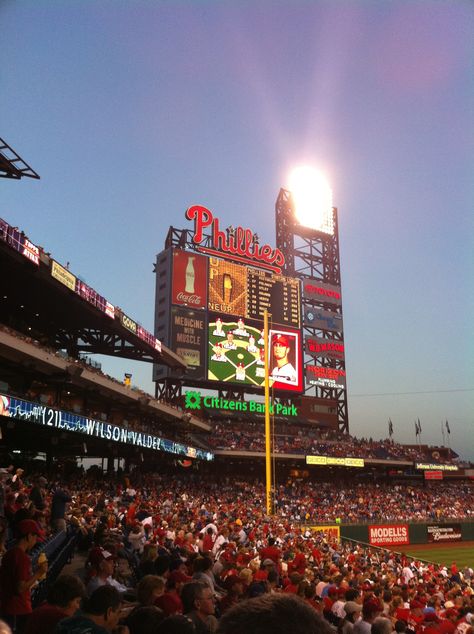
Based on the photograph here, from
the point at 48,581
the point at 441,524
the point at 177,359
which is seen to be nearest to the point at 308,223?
the point at 177,359

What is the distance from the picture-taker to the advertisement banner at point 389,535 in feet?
138

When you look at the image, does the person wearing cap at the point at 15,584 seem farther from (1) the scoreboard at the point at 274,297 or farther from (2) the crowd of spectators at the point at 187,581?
(1) the scoreboard at the point at 274,297

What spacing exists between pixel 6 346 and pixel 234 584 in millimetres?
18230

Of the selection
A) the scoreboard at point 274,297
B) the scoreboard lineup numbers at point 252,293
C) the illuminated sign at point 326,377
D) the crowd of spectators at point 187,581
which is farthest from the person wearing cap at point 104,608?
the illuminated sign at point 326,377

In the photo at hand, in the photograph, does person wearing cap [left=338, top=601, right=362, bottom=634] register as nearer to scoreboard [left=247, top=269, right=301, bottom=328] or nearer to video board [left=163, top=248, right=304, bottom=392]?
video board [left=163, top=248, right=304, bottom=392]

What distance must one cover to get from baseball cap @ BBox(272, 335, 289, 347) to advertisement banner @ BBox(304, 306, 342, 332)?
607 cm

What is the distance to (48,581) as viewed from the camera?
28.6ft

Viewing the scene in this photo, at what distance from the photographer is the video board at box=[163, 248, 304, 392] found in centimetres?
4784

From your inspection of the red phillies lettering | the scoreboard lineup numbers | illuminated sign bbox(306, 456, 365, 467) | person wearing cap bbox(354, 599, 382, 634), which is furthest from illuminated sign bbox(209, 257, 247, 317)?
person wearing cap bbox(354, 599, 382, 634)

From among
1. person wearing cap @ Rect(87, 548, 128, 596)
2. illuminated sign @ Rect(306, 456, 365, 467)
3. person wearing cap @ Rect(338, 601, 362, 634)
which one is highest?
illuminated sign @ Rect(306, 456, 365, 467)

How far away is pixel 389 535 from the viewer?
43.0 metres

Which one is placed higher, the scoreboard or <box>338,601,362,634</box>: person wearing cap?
the scoreboard

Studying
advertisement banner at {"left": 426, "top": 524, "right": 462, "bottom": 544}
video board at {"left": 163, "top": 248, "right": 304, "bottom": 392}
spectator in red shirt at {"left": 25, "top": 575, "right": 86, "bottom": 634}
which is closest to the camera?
spectator in red shirt at {"left": 25, "top": 575, "right": 86, "bottom": 634}

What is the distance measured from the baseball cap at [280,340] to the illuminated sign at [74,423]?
638 inches
